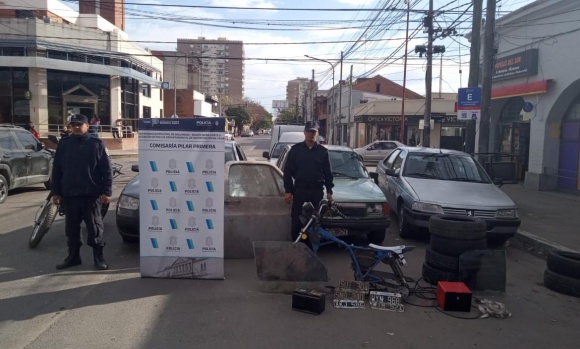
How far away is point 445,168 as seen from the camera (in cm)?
951

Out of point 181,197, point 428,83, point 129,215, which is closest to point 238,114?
point 428,83

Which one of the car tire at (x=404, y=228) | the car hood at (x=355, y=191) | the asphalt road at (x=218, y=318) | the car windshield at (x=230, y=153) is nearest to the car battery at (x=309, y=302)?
the asphalt road at (x=218, y=318)

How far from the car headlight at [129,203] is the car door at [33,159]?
22.6 ft

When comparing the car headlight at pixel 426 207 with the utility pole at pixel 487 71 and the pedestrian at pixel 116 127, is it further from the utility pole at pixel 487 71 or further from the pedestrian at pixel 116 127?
the pedestrian at pixel 116 127

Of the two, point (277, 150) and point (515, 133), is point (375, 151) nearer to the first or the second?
point (515, 133)

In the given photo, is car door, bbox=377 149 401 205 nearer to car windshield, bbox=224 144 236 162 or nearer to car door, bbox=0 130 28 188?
car windshield, bbox=224 144 236 162

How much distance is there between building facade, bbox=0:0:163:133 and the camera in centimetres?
3238

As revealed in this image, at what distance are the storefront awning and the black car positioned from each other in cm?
1475

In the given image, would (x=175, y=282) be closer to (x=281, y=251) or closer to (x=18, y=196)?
(x=281, y=251)

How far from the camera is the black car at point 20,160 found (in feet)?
38.4

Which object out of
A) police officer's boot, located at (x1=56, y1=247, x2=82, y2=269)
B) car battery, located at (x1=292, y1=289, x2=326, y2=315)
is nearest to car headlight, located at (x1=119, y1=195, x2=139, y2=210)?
police officer's boot, located at (x1=56, y1=247, x2=82, y2=269)

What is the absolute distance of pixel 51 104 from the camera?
3447 centimetres

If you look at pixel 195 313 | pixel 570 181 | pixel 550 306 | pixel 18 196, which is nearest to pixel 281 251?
pixel 195 313

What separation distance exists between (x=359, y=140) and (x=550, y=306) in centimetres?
4646
